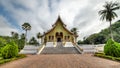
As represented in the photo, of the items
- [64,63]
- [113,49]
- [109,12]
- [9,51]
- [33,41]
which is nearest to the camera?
[64,63]

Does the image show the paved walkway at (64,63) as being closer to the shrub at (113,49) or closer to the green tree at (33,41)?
the shrub at (113,49)

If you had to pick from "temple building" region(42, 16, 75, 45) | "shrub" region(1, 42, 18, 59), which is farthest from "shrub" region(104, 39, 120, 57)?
"temple building" region(42, 16, 75, 45)

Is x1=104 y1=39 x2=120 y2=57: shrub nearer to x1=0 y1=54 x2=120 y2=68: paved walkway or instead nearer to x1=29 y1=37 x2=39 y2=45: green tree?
x1=0 y1=54 x2=120 y2=68: paved walkway

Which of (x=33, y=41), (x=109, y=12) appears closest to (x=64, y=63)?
(x=109, y=12)

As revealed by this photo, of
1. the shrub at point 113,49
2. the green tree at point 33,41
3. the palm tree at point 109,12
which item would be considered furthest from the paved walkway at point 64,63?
the green tree at point 33,41

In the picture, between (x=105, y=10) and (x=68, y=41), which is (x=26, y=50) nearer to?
(x=68, y=41)

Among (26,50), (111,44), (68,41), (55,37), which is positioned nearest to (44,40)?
(55,37)

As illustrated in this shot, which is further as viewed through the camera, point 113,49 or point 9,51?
point 9,51

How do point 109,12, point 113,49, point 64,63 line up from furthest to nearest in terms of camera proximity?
point 109,12 < point 113,49 < point 64,63

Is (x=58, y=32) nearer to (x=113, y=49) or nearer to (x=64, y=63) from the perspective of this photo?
(x=113, y=49)

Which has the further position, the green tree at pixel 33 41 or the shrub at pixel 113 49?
the green tree at pixel 33 41

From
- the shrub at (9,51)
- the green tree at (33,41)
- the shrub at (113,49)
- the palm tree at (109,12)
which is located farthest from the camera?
the green tree at (33,41)

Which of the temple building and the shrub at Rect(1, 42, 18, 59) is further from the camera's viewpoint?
the temple building

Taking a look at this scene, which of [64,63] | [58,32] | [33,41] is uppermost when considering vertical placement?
[58,32]
